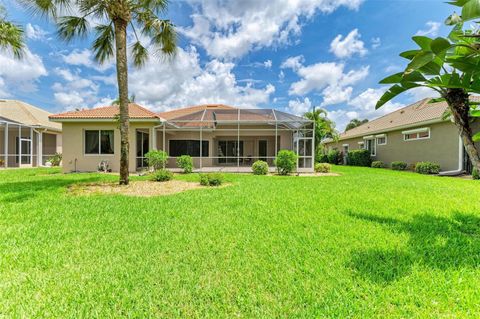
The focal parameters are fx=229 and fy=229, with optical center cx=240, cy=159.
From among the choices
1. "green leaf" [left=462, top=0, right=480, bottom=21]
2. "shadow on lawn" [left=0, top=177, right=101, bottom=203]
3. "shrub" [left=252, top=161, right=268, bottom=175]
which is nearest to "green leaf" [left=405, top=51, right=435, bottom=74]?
"green leaf" [left=462, top=0, right=480, bottom=21]

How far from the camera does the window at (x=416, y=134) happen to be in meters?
16.8

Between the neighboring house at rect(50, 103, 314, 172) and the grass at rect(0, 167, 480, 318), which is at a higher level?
the neighboring house at rect(50, 103, 314, 172)

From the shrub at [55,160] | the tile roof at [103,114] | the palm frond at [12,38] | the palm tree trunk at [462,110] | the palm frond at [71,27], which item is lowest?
the shrub at [55,160]

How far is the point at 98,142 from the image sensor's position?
51.3 ft

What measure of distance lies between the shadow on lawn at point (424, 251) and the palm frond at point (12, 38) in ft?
68.3

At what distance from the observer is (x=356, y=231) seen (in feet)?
14.8

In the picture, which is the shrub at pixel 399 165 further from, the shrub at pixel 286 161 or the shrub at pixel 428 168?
the shrub at pixel 286 161

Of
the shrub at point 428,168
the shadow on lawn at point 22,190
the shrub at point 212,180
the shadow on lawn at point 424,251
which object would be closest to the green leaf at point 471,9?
the shadow on lawn at point 424,251

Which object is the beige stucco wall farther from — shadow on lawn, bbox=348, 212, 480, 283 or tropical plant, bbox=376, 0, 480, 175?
tropical plant, bbox=376, 0, 480, 175

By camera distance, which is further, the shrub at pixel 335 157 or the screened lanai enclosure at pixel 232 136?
the shrub at pixel 335 157

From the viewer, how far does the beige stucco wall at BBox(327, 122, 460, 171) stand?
14664mm

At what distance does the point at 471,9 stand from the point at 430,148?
738 inches

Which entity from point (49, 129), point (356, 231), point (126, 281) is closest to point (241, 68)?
→ point (49, 129)

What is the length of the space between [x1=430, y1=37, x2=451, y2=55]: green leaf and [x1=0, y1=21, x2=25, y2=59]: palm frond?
813 inches
